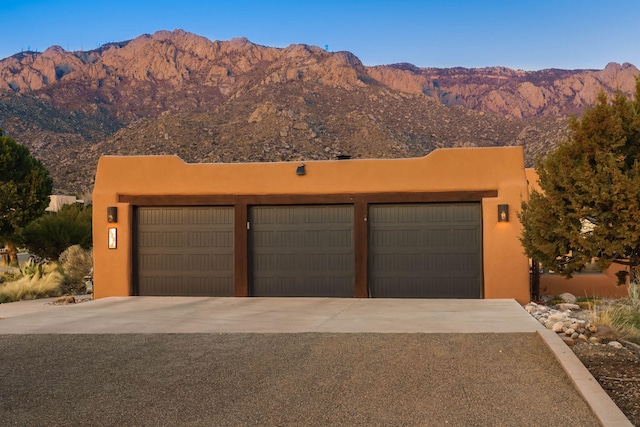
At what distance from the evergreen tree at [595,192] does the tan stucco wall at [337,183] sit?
3.77 meters

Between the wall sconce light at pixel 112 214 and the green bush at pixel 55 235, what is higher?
the wall sconce light at pixel 112 214

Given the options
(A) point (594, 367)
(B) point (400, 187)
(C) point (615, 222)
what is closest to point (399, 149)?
(B) point (400, 187)

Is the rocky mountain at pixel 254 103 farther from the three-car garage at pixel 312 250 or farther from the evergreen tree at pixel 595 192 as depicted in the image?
the evergreen tree at pixel 595 192

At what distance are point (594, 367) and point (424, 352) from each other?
1.96 metres

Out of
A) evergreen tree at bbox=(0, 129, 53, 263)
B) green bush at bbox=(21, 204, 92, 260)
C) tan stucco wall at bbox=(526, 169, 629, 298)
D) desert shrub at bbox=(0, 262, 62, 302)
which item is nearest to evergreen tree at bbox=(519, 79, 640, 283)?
tan stucco wall at bbox=(526, 169, 629, 298)

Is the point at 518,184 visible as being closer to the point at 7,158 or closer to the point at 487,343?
the point at 487,343

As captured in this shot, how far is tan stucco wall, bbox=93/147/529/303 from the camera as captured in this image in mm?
15641

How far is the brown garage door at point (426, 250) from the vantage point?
1608cm

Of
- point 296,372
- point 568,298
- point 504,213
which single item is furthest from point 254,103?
point 296,372

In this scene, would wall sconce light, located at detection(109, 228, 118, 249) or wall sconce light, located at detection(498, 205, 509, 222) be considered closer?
wall sconce light, located at detection(498, 205, 509, 222)

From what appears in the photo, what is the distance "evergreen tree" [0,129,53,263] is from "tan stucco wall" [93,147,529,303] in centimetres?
1078

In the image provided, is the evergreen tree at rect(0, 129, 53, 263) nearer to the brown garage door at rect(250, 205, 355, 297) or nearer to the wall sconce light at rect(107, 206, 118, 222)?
the wall sconce light at rect(107, 206, 118, 222)

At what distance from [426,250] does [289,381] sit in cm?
936

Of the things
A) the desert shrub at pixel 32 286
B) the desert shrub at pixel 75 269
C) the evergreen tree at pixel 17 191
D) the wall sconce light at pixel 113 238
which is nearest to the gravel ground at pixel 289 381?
the wall sconce light at pixel 113 238
